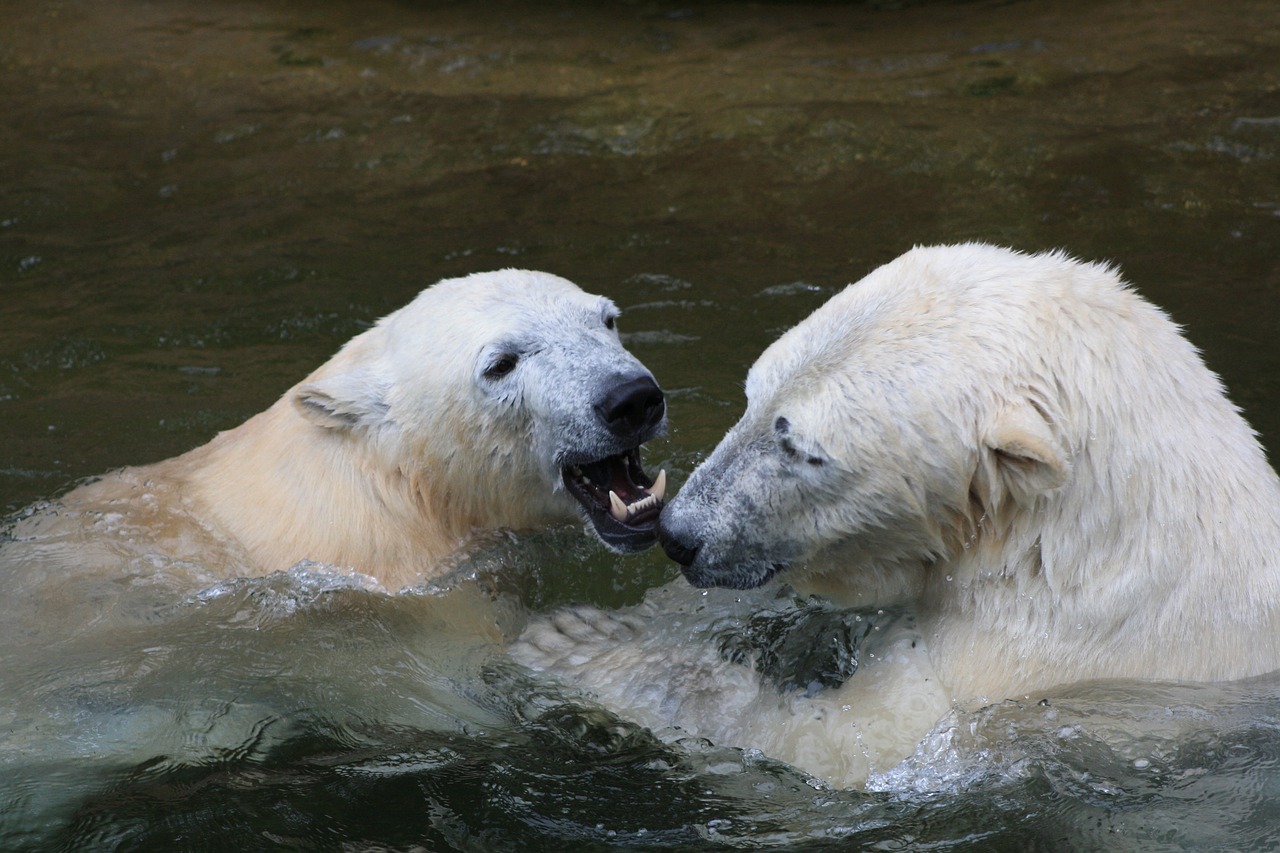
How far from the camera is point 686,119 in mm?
8609

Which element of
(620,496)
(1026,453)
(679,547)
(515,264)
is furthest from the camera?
(515,264)

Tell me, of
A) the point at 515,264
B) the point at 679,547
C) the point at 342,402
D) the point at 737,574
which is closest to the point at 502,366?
the point at 342,402

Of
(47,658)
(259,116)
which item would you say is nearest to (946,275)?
(47,658)

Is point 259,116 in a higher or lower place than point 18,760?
higher

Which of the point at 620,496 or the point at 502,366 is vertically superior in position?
the point at 502,366

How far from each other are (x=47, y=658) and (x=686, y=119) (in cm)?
592

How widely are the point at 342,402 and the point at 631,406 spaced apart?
912 mm

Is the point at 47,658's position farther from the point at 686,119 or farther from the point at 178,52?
the point at 178,52

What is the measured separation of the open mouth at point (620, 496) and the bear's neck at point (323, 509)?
0.40m

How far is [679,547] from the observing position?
3.38 meters

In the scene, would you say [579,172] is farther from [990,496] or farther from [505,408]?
[990,496]

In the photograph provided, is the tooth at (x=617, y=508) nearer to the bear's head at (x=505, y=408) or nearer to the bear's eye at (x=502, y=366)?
the bear's head at (x=505, y=408)

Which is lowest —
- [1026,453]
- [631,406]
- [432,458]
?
[432,458]

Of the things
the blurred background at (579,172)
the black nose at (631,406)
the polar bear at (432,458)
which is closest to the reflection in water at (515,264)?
the blurred background at (579,172)
